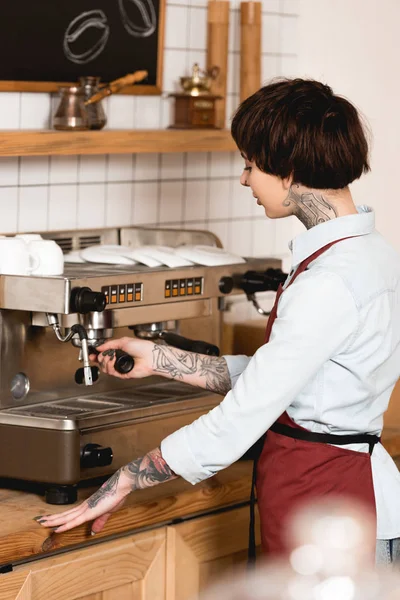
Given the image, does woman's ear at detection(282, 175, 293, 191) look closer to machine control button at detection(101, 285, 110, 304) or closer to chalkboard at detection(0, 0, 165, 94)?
machine control button at detection(101, 285, 110, 304)

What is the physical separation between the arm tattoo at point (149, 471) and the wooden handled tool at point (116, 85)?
0.96 metres

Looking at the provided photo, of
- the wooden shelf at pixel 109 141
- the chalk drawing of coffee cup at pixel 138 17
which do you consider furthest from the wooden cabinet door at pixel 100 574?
the chalk drawing of coffee cup at pixel 138 17

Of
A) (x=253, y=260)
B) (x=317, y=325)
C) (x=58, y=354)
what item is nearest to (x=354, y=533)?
(x=317, y=325)

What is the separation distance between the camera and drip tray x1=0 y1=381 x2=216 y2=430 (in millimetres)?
1701

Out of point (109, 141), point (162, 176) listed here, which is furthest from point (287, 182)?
point (162, 176)

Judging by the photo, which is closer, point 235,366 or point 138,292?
point 235,366

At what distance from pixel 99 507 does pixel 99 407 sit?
0.30 meters

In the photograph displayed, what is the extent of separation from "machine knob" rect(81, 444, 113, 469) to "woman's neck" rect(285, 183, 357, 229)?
1.90 feet

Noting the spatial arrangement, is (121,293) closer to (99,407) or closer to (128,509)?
(99,407)

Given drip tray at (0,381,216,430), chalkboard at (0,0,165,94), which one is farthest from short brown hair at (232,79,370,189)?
chalkboard at (0,0,165,94)

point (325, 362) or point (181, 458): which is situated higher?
point (325, 362)

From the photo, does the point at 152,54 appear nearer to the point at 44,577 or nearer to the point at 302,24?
the point at 302,24

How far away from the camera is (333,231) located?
1456mm

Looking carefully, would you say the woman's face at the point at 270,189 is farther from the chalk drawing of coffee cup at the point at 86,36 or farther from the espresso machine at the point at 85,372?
the chalk drawing of coffee cup at the point at 86,36
